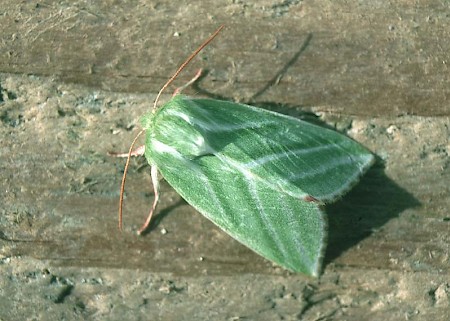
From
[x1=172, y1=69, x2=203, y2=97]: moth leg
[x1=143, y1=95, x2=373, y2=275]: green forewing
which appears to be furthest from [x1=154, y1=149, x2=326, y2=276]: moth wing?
[x1=172, y1=69, x2=203, y2=97]: moth leg

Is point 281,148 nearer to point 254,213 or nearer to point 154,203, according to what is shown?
point 254,213

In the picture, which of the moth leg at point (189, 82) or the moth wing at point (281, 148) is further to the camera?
the moth leg at point (189, 82)

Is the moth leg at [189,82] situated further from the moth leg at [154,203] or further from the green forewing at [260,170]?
the moth leg at [154,203]

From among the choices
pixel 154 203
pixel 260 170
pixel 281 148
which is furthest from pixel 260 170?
pixel 154 203

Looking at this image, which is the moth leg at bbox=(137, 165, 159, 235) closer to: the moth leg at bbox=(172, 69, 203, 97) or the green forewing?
the green forewing

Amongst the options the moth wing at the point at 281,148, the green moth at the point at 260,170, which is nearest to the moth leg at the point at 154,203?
the green moth at the point at 260,170

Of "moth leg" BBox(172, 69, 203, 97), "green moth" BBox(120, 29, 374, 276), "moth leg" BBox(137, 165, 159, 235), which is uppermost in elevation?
"moth leg" BBox(172, 69, 203, 97)

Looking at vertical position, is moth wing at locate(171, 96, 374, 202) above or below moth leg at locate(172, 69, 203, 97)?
below

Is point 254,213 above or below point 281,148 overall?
below
